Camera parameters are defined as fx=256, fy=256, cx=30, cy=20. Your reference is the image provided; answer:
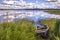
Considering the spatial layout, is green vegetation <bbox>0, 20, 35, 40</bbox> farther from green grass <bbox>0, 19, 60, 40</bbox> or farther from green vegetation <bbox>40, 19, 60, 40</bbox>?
green vegetation <bbox>40, 19, 60, 40</bbox>

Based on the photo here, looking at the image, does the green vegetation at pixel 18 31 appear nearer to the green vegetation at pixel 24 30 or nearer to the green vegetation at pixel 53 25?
→ the green vegetation at pixel 24 30

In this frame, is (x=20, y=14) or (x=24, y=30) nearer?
(x=24, y=30)

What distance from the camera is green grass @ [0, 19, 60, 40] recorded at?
3.70 metres

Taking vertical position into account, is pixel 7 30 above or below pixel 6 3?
below

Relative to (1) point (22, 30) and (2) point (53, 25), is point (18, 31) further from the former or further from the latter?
(2) point (53, 25)

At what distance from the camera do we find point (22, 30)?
382 cm

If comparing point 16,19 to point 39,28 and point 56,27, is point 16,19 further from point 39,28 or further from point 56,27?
point 56,27

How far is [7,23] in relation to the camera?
387cm

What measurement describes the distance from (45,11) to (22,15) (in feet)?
1.23

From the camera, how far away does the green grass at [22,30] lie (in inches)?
146

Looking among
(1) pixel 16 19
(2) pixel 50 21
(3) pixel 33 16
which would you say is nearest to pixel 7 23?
(1) pixel 16 19

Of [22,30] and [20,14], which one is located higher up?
[20,14]

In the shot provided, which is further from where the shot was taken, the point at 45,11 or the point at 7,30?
the point at 45,11

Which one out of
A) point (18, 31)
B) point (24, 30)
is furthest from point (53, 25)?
point (18, 31)
